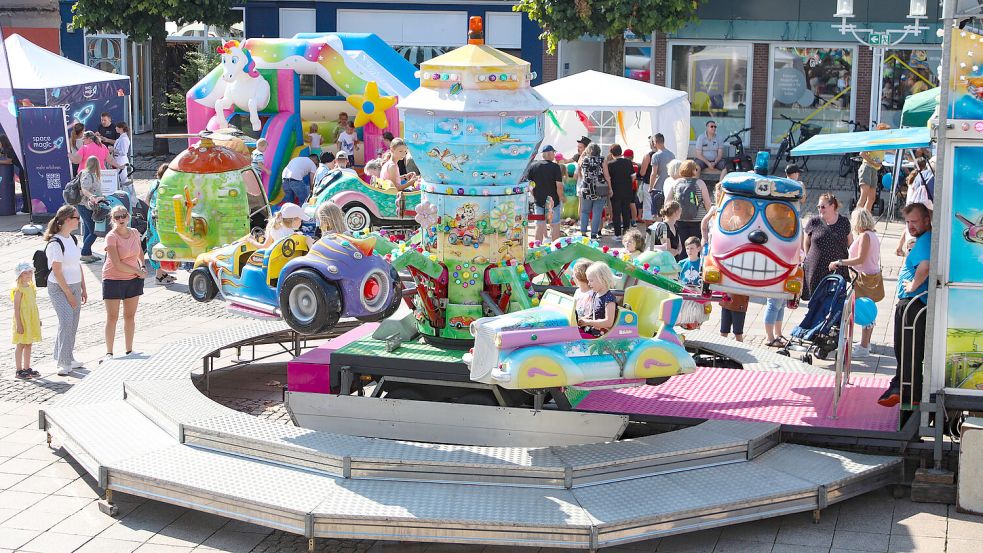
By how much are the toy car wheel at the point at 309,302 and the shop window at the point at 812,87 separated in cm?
2192

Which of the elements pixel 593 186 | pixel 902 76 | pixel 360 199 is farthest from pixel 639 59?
pixel 360 199

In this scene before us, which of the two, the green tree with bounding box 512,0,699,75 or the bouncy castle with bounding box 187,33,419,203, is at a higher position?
the green tree with bounding box 512,0,699,75

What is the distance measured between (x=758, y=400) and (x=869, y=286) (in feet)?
9.88

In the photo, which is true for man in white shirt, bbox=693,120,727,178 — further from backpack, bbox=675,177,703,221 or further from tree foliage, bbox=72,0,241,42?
tree foliage, bbox=72,0,241,42

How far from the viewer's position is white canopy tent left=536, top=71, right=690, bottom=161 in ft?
67.2

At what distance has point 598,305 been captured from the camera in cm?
903

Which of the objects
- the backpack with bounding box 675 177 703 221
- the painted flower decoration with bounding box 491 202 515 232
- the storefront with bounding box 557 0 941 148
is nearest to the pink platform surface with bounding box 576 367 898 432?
the painted flower decoration with bounding box 491 202 515 232

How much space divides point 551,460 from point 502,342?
2.90ft

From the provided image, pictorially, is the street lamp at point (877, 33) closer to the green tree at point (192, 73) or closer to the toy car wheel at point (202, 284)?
the toy car wheel at point (202, 284)

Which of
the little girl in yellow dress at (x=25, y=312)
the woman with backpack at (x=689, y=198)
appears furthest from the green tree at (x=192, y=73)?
the little girl in yellow dress at (x=25, y=312)

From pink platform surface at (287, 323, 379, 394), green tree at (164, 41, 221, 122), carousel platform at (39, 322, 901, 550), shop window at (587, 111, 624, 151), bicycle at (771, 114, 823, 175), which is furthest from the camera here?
green tree at (164, 41, 221, 122)

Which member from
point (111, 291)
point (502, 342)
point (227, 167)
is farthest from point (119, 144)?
point (502, 342)

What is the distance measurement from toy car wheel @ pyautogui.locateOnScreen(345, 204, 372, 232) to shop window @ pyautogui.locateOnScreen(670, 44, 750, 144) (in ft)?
47.4

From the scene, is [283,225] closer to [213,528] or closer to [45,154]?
[213,528]
